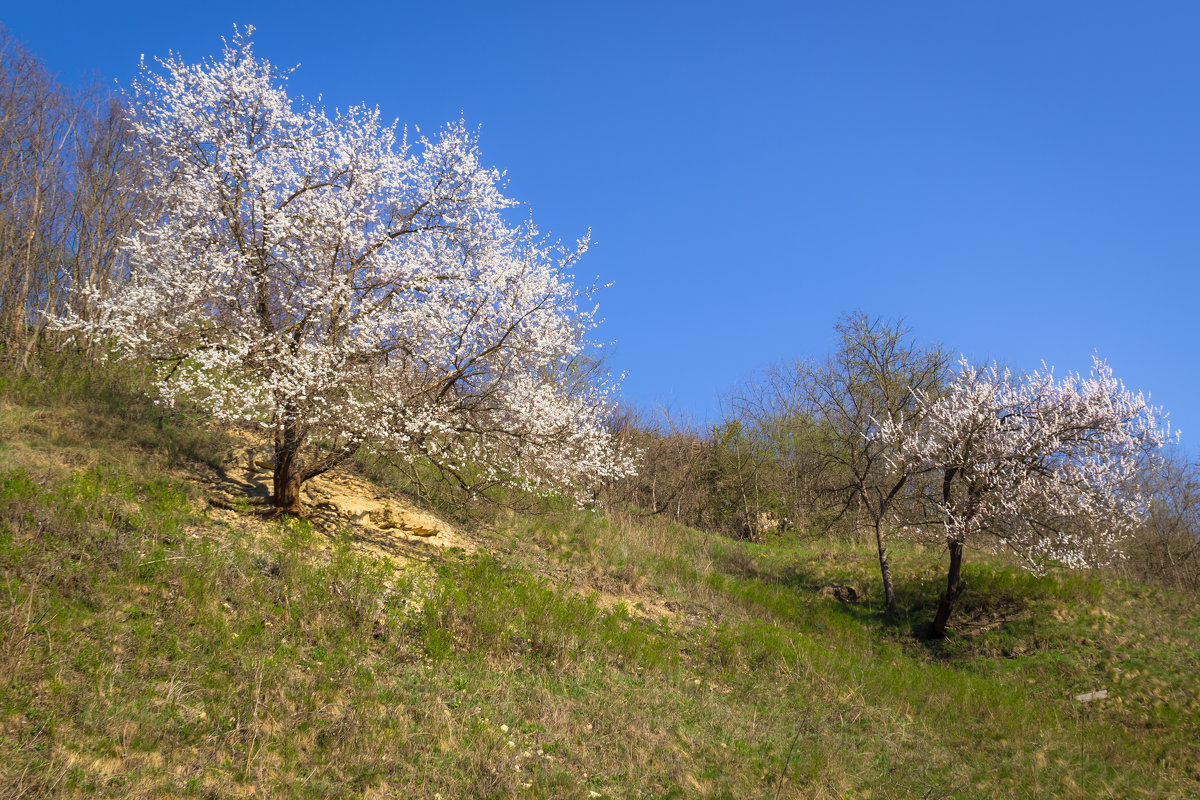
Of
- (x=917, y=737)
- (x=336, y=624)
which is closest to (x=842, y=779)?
(x=917, y=737)

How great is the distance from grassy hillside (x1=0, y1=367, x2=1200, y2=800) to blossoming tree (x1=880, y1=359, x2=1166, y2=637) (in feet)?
4.81

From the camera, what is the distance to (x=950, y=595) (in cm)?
1345

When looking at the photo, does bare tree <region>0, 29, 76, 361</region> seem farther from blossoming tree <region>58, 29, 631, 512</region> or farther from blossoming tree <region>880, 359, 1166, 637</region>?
blossoming tree <region>880, 359, 1166, 637</region>

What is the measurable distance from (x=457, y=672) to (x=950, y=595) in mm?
10728

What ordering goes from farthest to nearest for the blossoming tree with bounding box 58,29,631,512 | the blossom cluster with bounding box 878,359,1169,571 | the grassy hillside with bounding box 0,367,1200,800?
the blossom cluster with bounding box 878,359,1169,571 → the blossoming tree with bounding box 58,29,631,512 → the grassy hillside with bounding box 0,367,1200,800

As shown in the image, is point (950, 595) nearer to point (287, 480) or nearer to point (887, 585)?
point (887, 585)

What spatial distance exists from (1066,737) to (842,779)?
4.91 meters

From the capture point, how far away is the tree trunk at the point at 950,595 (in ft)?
44.0

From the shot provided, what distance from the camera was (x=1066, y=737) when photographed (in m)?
9.32

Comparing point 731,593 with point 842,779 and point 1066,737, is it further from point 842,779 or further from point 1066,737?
point 842,779

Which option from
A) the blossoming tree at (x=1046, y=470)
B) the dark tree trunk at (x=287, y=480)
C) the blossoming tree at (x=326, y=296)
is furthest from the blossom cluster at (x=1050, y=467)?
the dark tree trunk at (x=287, y=480)

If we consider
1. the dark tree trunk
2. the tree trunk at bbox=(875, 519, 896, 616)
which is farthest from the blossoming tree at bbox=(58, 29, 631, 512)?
the tree trunk at bbox=(875, 519, 896, 616)

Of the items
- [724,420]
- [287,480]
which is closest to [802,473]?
[724,420]

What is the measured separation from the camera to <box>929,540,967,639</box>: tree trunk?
13.4 metres
